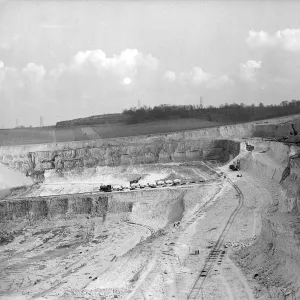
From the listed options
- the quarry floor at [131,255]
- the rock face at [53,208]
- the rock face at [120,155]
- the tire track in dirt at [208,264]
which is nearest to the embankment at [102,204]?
the rock face at [53,208]

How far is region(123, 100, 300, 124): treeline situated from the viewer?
104188mm

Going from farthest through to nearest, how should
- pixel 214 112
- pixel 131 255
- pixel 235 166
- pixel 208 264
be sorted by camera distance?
1. pixel 214 112
2. pixel 235 166
3. pixel 131 255
4. pixel 208 264

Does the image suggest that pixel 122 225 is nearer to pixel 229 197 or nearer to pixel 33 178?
pixel 229 197

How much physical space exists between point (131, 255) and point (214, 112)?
86.7 meters

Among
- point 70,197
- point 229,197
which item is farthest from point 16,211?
point 229,197

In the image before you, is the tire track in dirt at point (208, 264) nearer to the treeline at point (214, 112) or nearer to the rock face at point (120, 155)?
the rock face at point (120, 155)

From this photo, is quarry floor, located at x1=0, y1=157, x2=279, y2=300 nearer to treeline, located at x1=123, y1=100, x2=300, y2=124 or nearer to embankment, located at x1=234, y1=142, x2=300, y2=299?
embankment, located at x1=234, y1=142, x2=300, y2=299

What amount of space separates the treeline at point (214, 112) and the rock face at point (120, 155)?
2974cm

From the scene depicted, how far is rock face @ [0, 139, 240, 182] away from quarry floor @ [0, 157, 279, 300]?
26.2 meters

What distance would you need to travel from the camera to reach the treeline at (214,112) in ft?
342

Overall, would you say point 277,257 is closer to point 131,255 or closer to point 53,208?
point 131,255

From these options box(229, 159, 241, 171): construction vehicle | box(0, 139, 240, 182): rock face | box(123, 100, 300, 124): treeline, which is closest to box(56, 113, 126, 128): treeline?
box(123, 100, 300, 124): treeline

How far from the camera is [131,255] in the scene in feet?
81.1

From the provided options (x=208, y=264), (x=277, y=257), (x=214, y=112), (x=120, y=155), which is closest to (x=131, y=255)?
(x=208, y=264)
